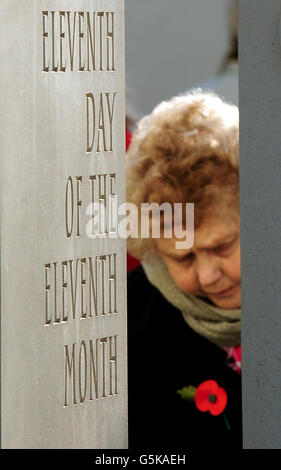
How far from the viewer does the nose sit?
244 centimetres

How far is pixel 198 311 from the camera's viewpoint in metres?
2.47

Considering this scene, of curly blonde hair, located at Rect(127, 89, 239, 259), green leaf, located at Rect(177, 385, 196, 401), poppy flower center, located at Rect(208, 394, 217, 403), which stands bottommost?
poppy flower center, located at Rect(208, 394, 217, 403)

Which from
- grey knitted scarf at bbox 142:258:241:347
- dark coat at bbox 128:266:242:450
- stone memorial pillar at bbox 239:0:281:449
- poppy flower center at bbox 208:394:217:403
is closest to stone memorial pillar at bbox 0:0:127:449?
dark coat at bbox 128:266:242:450

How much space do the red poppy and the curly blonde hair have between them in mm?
484

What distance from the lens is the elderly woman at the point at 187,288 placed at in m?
2.38

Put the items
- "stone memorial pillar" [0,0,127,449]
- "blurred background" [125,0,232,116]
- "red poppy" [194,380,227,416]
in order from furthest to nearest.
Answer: "red poppy" [194,380,227,416] < "blurred background" [125,0,232,116] < "stone memorial pillar" [0,0,127,449]

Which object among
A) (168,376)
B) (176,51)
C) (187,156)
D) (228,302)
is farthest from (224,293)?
(176,51)

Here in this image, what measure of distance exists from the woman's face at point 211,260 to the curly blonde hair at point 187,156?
0.05 metres

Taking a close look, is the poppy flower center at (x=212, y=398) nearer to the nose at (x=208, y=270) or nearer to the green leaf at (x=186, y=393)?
the green leaf at (x=186, y=393)

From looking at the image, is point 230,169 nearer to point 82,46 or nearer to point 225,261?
point 225,261

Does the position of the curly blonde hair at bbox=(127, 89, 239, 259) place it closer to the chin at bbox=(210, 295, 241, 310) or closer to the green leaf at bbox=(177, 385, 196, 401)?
the chin at bbox=(210, 295, 241, 310)

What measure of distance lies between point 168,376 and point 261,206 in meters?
0.82

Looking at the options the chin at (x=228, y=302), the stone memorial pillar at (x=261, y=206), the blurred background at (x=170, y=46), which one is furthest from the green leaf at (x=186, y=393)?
the blurred background at (x=170, y=46)

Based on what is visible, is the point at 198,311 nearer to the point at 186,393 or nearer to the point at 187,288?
the point at 187,288
